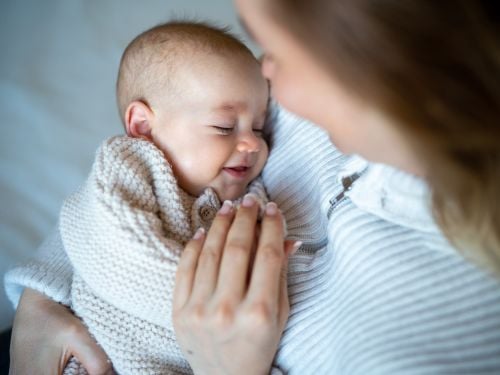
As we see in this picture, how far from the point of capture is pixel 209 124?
0.90 metres

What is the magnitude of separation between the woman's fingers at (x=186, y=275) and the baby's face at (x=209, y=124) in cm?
27

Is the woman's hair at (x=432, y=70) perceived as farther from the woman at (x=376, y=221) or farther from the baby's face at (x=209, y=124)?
the baby's face at (x=209, y=124)

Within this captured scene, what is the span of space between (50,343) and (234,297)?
0.44 meters

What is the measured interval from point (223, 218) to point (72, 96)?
88 cm

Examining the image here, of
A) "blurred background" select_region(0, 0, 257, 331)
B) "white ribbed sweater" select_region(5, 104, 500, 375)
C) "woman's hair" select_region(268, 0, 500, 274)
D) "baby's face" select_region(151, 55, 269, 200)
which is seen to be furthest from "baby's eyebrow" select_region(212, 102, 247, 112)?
"blurred background" select_region(0, 0, 257, 331)

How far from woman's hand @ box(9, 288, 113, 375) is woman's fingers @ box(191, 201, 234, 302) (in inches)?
12.4

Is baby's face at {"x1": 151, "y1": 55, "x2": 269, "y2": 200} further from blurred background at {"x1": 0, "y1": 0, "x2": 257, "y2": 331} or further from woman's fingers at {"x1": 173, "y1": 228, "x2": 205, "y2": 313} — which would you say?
blurred background at {"x1": 0, "y1": 0, "x2": 257, "y2": 331}

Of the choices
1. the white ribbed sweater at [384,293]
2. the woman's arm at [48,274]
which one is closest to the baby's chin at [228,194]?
the white ribbed sweater at [384,293]

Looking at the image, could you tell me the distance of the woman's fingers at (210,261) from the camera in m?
0.61

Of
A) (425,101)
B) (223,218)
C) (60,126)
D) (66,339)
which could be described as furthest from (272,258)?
(60,126)

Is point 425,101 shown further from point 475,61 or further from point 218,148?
point 218,148

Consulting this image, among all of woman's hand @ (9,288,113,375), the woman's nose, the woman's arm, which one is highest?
the woman's nose

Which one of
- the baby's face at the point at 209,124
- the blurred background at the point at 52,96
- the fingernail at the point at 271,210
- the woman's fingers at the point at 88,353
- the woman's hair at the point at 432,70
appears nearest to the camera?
the woman's hair at the point at 432,70

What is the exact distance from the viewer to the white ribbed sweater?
53cm
